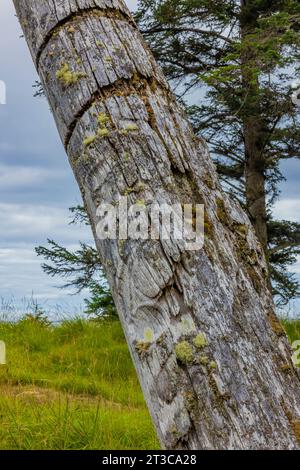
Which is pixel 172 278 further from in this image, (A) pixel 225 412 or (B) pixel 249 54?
(B) pixel 249 54

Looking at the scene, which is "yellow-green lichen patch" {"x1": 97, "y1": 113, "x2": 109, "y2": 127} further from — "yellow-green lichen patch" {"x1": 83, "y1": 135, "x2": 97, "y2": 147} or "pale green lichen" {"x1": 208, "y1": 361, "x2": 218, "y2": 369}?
"pale green lichen" {"x1": 208, "y1": 361, "x2": 218, "y2": 369}

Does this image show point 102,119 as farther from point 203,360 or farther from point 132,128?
point 203,360

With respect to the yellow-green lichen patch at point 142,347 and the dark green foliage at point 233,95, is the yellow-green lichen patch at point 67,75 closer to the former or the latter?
the yellow-green lichen patch at point 142,347

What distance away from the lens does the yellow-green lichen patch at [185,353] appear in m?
1.71

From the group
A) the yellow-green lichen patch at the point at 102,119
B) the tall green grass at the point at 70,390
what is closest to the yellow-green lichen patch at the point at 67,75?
the yellow-green lichen patch at the point at 102,119

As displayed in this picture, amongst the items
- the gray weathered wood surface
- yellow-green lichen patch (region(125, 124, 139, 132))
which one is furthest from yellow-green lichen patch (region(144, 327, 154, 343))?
yellow-green lichen patch (region(125, 124, 139, 132))

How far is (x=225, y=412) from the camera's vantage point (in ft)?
5.43

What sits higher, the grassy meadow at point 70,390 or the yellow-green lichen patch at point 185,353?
the yellow-green lichen patch at point 185,353

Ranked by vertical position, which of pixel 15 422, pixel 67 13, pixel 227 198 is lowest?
pixel 15 422

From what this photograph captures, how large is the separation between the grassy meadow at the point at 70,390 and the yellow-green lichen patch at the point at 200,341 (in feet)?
9.26

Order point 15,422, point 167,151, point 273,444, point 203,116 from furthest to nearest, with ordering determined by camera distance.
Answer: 1. point 203,116
2. point 15,422
3. point 167,151
4. point 273,444

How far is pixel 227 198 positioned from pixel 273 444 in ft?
3.00

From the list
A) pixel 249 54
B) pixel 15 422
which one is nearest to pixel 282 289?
pixel 249 54

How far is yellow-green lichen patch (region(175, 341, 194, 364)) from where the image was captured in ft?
5.62
